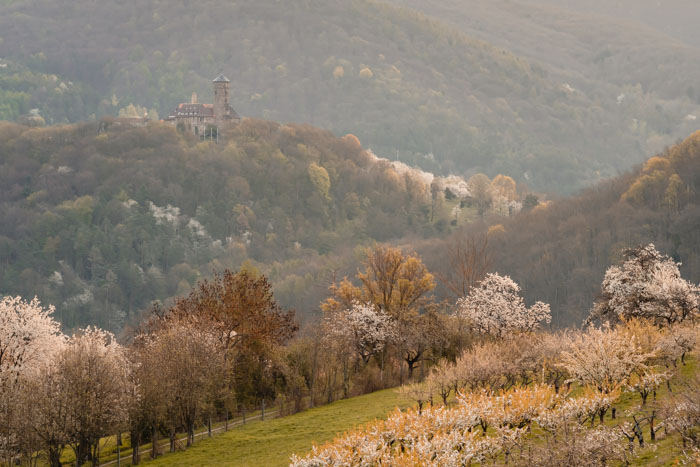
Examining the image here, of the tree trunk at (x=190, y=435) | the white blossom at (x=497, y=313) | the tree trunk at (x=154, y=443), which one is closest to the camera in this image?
the tree trunk at (x=154, y=443)

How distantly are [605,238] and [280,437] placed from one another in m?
129

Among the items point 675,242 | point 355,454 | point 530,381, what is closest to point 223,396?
Result: point 530,381

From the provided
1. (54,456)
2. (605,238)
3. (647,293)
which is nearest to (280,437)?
(54,456)

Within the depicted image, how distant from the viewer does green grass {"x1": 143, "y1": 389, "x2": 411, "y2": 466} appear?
52594mm

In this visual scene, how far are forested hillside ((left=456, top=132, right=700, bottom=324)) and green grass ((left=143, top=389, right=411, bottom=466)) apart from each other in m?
86.6

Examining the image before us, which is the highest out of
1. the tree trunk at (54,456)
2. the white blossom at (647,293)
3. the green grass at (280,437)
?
the white blossom at (647,293)

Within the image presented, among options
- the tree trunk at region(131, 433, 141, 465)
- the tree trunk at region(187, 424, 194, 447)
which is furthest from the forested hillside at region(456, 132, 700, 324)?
the tree trunk at region(131, 433, 141, 465)

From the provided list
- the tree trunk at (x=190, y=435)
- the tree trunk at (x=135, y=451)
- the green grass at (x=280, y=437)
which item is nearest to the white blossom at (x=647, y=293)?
the green grass at (x=280, y=437)

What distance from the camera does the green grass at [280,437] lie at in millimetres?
52594

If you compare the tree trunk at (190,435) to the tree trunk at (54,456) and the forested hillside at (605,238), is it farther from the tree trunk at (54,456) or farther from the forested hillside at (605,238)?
→ the forested hillside at (605,238)

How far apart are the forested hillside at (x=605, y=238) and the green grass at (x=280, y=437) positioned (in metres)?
86.6

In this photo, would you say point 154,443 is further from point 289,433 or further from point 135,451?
point 289,433

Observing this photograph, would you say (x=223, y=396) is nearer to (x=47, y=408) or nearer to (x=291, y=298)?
(x=47, y=408)

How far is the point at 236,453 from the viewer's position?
55.2m
